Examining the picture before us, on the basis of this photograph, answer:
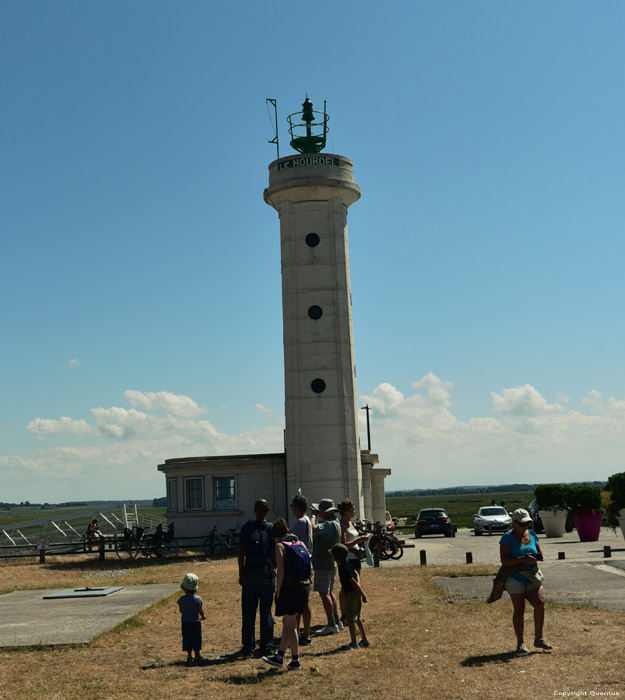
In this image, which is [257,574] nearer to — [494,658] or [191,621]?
[191,621]

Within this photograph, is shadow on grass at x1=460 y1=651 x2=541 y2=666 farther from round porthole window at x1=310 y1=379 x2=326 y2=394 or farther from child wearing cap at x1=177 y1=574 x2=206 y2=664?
round porthole window at x1=310 y1=379 x2=326 y2=394

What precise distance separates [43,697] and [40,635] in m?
3.69

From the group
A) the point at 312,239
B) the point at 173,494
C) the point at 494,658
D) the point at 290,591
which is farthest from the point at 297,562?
the point at 312,239

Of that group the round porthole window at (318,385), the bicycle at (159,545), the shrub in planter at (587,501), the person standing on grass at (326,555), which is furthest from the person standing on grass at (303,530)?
the shrub in planter at (587,501)

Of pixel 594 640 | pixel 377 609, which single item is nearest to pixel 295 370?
pixel 377 609

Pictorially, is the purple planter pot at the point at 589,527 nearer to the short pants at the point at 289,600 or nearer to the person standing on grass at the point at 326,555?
the person standing on grass at the point at 326,555

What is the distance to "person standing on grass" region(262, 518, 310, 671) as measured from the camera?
35.4 ft

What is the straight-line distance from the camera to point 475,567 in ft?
72.7

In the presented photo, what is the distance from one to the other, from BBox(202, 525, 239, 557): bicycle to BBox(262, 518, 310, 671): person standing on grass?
69.4 ft

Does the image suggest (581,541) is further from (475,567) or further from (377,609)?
(377,609)

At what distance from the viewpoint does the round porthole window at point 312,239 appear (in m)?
33.4

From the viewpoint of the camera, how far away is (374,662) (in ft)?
35.7

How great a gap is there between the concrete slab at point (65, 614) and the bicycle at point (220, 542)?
1208 centimetres

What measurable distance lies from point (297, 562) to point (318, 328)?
2234cm
